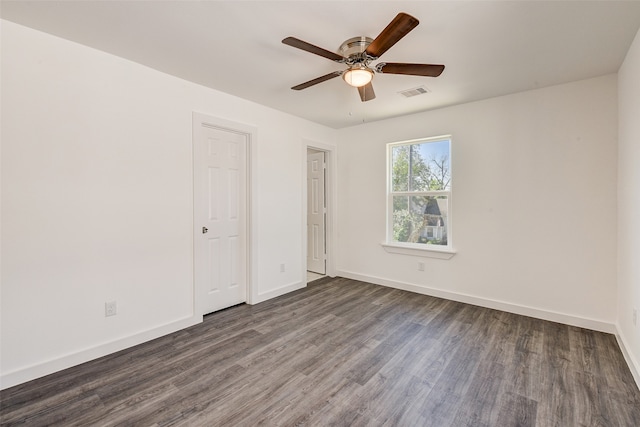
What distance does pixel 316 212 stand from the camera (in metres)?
5.05

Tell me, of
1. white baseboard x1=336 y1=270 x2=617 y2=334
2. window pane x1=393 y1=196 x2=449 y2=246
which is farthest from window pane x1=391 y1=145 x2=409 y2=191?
white baseboard x1=336 y1=270 x2=617 y2=334

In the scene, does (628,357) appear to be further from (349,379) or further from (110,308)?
(110,308)

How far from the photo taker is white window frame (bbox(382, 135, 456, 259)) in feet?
12.4

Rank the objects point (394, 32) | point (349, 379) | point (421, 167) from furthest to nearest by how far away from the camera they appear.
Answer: point (421, 167) → point (349, 379) → point (394, 32)

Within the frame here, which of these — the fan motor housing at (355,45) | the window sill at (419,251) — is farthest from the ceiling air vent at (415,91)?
the window sill at (419,251)

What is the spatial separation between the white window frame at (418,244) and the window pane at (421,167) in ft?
0.16

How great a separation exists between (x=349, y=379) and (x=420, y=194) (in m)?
2.74

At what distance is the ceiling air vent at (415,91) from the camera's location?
10.1 feet

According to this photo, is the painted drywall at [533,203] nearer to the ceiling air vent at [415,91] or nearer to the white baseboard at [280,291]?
the ceiling air vent at [415,91]

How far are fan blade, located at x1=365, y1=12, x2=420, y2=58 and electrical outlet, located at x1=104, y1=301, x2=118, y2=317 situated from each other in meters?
2.87

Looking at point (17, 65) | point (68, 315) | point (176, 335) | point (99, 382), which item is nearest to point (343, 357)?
point (176, 335)

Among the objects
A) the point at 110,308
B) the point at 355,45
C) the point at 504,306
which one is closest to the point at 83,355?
the point at 110,308

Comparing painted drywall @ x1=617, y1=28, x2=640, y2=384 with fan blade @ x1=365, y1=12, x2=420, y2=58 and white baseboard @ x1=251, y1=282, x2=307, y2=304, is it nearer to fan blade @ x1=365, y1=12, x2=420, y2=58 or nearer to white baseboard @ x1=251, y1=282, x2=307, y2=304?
fan blade @ x1=365, y1=12, x2=420, y2=58

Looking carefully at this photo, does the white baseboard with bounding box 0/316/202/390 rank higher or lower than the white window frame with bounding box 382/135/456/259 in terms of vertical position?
lower
